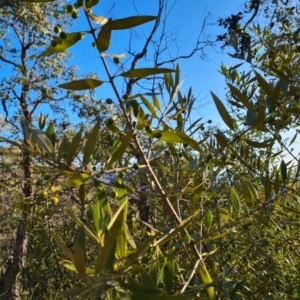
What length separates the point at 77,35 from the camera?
0.51 meters

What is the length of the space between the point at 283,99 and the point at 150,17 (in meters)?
0.39

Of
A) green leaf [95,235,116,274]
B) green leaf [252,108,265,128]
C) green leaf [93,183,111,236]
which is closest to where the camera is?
green leaf [95,235,116,274]

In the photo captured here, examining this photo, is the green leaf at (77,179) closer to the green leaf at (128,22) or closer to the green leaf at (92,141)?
the green leaf at (92,141)

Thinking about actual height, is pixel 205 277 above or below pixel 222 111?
below

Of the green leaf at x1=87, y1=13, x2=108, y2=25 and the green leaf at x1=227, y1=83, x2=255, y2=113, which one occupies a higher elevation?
the green leaf at x1=87, y1=13, x2=108, y2=25

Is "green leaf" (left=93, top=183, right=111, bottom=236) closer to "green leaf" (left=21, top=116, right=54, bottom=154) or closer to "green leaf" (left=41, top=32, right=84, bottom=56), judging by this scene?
"green leaf" (left=21, top=116, right=54, bottom=154)

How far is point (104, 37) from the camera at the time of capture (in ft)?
1.55

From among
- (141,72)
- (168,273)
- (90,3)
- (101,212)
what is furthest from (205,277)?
(90,3)

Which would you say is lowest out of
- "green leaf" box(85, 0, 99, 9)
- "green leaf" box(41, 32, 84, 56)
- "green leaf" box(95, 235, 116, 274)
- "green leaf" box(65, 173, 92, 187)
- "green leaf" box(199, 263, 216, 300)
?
"green leaf" box(199, 263, 216, 300)

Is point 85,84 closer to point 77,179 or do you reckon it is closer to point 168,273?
point 77,179

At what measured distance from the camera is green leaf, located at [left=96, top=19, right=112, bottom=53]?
458 millimetres

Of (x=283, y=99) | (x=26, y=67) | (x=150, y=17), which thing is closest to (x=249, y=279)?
(x=283, y=99)

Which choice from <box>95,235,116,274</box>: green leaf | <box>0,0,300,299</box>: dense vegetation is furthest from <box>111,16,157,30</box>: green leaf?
<box>95,235,116,274</box>: green leaf

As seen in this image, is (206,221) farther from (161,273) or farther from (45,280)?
(45,280)
